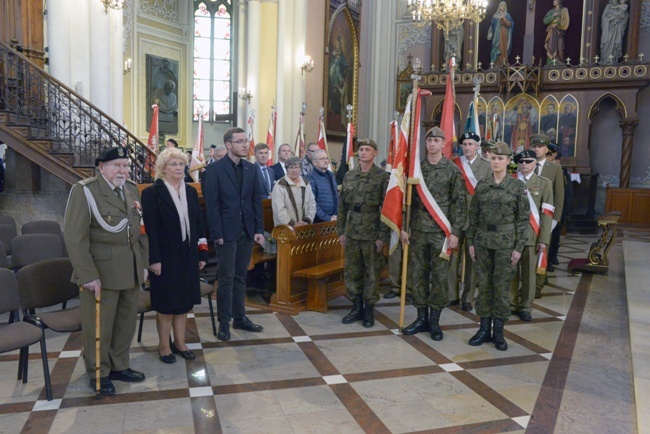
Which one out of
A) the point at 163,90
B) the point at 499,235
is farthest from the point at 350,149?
the point at 163,90

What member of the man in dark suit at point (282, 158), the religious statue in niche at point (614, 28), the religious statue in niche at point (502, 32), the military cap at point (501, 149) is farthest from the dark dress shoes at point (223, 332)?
the religious statue in niche at point (614, 28)

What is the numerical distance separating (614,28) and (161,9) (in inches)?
480

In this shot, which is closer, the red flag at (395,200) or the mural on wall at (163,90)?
the red flag at (395,200)

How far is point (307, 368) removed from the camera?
3953mm

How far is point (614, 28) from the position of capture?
1423 centimetres

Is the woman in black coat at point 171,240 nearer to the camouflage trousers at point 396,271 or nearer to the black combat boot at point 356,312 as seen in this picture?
the black combat boot at point 356,312

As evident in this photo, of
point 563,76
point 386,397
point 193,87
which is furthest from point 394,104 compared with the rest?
point 386,397

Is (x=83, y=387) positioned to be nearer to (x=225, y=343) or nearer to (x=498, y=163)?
(x=225, y=343)

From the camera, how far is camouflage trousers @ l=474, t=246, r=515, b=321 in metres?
4.35

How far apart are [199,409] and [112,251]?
1.09 metres

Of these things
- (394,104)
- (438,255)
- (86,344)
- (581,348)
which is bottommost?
(581,348)

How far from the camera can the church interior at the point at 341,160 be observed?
3.36 meters

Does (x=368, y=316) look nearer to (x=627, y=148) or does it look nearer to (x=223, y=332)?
(x=223, y=332)

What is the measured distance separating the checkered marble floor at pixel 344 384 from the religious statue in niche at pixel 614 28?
1148cm
